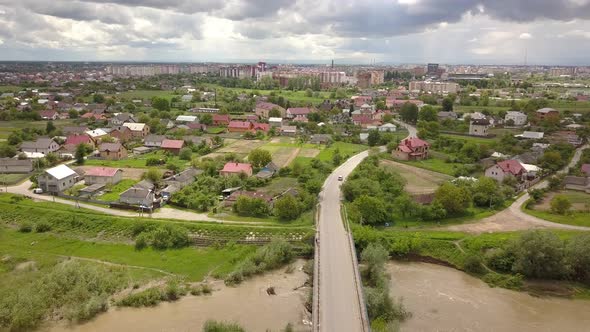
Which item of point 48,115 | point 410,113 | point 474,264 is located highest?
point 410,113

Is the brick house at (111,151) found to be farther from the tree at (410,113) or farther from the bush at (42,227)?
the tree at (410,113)

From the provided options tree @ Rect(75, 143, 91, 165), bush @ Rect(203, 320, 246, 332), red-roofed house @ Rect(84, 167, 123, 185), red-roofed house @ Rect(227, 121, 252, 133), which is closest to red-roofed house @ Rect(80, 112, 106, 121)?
red-roofed house @ Rect(227, 121, 252, 133)

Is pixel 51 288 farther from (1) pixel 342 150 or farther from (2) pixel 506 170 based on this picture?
(1) pixel 342 150

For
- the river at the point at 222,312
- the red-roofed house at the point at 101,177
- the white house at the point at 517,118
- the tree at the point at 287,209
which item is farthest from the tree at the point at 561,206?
the white house at the point at 517,118

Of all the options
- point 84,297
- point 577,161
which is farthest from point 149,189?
point 577,161

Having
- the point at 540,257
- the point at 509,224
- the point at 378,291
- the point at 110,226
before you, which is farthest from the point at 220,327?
the point at 509,224

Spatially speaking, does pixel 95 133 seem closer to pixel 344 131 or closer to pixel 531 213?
pixel 344 131
